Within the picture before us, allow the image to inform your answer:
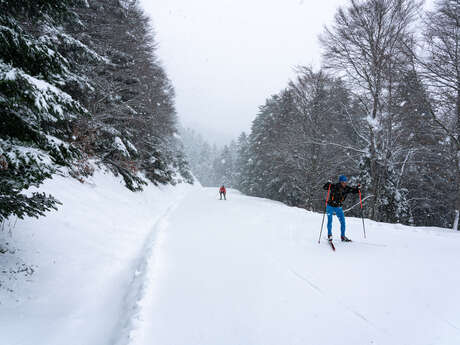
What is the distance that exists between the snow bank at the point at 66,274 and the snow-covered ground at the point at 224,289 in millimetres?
20

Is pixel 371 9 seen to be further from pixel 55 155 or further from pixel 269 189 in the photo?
pixel 269 189

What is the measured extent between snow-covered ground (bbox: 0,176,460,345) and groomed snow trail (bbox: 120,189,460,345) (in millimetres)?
17

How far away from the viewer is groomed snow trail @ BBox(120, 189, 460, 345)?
2.78 meters

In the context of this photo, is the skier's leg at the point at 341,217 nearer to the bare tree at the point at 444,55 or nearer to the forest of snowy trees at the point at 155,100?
the forest of snowy trees at the point at 155,100

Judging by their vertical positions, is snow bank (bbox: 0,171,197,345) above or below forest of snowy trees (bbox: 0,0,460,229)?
below

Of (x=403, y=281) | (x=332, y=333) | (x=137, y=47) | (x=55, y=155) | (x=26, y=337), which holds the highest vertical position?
(x=137, y=47)

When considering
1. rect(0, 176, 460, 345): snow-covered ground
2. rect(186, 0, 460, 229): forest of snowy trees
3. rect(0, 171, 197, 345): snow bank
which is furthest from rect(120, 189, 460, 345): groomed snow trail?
rect(186, 0, 460, 229): forest of snowy trees

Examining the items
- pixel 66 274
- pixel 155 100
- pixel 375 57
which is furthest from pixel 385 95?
pixel 155 100

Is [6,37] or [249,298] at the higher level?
[6,37]

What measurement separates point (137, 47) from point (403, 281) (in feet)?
50.8

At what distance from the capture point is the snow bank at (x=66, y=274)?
2.97m

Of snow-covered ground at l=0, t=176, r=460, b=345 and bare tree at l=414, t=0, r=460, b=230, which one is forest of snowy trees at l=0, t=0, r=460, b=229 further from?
snow-covered ground at l=0, t=176, r=460, b=345

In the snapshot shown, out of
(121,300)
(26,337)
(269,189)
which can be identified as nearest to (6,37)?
(26,337)

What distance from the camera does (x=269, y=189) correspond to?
26234mm
